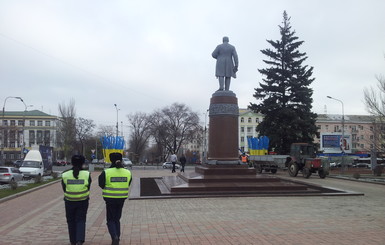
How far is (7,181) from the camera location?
65.3 feet

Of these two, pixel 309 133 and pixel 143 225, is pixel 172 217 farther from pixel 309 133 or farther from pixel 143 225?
pixel 309 133

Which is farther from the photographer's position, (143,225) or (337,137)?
(337,137)

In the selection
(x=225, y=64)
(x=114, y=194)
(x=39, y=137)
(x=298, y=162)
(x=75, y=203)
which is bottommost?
(x=298, y=162)

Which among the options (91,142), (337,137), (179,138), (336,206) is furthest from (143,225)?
(91,142)

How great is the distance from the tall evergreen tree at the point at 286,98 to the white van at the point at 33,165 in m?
21.9

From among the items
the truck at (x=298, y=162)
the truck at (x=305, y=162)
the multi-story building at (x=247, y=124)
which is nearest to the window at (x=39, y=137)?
the multi-story building at (x=247, y=124)

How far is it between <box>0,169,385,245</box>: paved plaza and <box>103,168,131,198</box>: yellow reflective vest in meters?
1.00

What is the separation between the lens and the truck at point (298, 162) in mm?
25125

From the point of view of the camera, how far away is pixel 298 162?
2633 cm

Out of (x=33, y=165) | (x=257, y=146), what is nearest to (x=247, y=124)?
(x=257, y=146)

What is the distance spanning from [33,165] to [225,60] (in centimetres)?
1687

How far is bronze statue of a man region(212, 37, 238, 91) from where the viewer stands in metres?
18.4

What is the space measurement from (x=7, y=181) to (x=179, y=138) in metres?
46.6

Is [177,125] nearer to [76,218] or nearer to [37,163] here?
[37,163]
